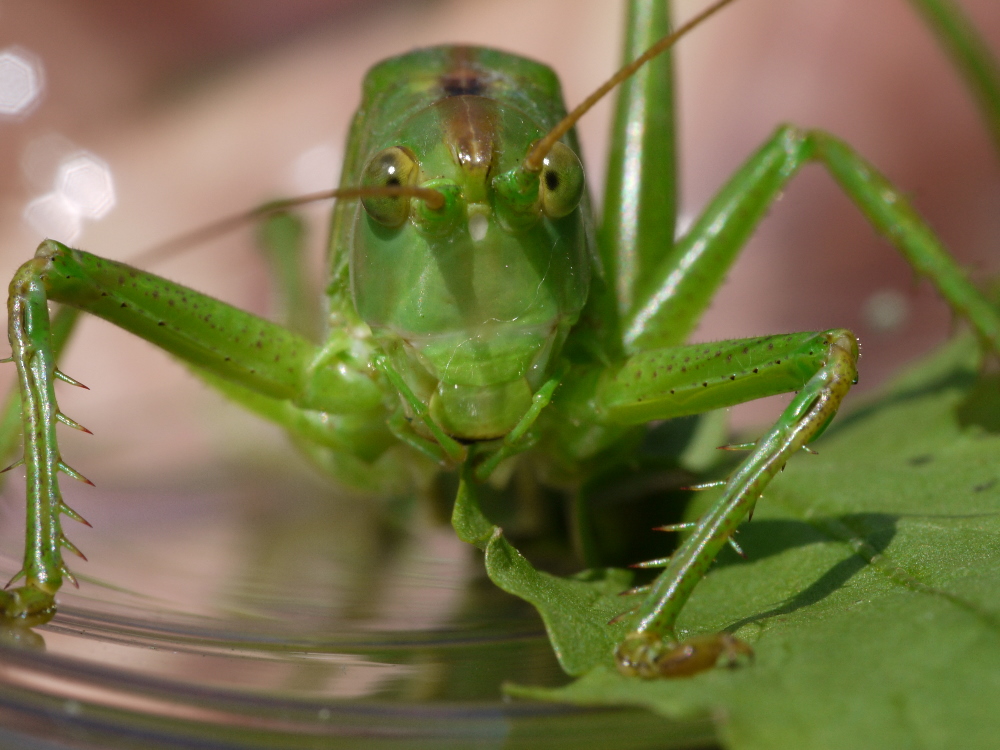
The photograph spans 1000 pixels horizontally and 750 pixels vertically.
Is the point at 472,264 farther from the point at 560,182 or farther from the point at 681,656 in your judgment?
the point at 681,656

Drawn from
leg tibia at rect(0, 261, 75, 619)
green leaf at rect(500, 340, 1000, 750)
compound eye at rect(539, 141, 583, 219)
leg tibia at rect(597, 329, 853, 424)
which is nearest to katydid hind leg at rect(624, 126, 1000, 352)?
leg tibia at rect(597, 329, 853, 424)

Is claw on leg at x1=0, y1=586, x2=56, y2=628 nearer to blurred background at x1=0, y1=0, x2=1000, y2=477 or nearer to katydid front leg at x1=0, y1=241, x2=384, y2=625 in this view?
katydid front leg at x1=0, y1=241, x2=384, y2=625

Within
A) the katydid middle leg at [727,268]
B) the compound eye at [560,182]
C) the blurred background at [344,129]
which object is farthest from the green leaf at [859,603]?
the blurred background at [344,129]

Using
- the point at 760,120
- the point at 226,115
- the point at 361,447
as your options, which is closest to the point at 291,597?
the point at 361,447

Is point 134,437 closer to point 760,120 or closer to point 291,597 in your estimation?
point 291,597

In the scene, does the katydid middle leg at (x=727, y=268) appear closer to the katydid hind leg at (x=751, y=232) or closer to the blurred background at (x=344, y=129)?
the katydid hind leg at (x=751, y=232)

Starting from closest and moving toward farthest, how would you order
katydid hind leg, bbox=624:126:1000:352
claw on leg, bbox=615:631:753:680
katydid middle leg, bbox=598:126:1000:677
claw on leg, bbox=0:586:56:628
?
claw on leg, bbox=615:631:753:680 → claw on leg, bbox=0:586:56:628 → katydid middle leg, bbox=598:126:1000:677 → katydid hind leg, bbox=624:126:1000:352

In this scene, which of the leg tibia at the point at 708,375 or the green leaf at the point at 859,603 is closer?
the green leaf at the point at 859,603
